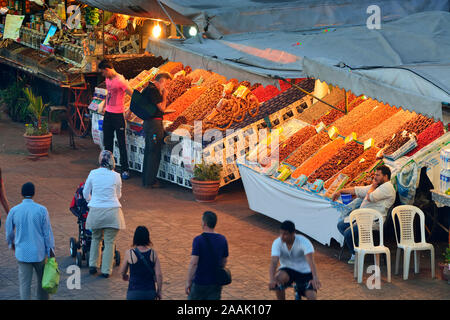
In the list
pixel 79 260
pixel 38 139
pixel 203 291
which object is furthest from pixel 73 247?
pixel 38 139

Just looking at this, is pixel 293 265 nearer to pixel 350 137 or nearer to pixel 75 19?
pixel 350 137

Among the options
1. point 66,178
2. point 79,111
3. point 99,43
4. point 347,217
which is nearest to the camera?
point 347,217

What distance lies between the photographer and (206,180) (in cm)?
1191

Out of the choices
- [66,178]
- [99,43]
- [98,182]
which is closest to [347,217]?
[98,182]

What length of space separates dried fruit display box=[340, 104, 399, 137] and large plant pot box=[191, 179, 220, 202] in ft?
7.04

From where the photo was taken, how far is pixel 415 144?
9898mm

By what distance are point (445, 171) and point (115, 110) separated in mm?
6221

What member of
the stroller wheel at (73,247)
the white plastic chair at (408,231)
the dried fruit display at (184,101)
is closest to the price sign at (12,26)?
the dried fruit display at (184,101)

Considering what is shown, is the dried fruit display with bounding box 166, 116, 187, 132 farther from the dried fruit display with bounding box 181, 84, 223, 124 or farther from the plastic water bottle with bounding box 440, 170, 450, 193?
the plastic water bottle with bounding box 440, 170, 450, 193

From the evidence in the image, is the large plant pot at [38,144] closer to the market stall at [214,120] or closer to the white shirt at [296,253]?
the market stall at [214,120]

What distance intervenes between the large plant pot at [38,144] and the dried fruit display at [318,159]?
5.90 meters

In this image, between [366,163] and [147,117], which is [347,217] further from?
[147,117]

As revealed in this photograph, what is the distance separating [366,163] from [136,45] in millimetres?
7729

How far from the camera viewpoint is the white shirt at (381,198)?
9.03 meters
